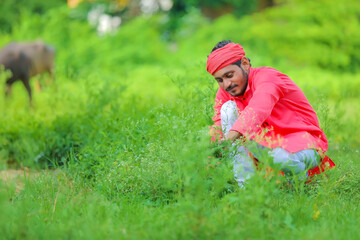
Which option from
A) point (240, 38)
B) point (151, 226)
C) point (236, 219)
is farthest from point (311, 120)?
point (240, 38)

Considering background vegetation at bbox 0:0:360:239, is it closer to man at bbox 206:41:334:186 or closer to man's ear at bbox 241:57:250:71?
man at bbox 206:41:334:186

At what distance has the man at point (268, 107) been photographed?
2.88 metres

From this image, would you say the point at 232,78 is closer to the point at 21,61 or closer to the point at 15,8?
the point at 21,61

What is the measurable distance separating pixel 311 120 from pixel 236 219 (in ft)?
3.87

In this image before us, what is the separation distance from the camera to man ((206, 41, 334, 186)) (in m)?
2.88

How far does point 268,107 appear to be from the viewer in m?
2.81

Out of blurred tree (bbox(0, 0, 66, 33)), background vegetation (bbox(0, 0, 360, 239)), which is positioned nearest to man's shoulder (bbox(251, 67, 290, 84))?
background vegetation (bbox(0, 0, 360, 239))

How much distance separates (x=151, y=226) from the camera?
2.25m

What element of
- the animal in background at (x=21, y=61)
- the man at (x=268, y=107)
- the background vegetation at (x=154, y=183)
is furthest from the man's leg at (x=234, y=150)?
the animal in background at (x=21, y=61)

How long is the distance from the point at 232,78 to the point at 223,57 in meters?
0.17

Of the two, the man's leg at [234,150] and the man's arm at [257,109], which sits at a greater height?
the man's arm at [257,109]

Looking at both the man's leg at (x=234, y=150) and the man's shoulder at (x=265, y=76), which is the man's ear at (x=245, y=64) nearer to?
the man's shoulder at (x=265, y=76)

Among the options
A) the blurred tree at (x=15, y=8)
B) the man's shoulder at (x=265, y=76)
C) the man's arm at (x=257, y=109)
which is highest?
the man's shoulder at (x=265, y=76)

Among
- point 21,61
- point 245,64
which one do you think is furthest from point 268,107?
point 21,61
